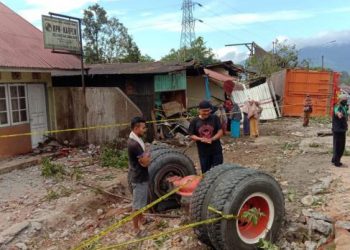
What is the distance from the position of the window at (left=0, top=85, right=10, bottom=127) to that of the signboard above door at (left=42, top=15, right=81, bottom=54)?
162 centimetres

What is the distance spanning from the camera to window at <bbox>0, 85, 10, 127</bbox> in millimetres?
11417

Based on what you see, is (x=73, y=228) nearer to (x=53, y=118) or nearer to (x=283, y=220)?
(x=283, y=220)

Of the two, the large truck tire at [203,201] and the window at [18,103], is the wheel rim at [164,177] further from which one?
the window at [18,103]

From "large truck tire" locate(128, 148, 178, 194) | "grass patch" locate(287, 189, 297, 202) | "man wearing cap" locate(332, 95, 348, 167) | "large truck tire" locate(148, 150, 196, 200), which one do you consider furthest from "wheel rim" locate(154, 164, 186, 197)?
"man wearing cap" locate(332, 95, 348, 167)

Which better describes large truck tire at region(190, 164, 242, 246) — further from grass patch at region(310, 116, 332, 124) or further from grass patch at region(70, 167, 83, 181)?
grass patch at region(310, 116, 332, 124)

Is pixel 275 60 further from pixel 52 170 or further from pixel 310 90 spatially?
pixel 52 170

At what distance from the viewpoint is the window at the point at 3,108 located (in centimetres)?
1142

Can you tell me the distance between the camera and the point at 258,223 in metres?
5.45

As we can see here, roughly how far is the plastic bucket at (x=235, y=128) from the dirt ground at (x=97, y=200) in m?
3.38

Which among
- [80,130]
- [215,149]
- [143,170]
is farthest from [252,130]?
[143,170]

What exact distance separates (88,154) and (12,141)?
6.70 ft

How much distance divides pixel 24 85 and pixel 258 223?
8778 millimetres

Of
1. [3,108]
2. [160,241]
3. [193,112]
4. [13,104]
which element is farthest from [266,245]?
[193,112]

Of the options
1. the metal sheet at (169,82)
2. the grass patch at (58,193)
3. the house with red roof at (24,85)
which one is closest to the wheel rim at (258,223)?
the grass patch at (58,193)
